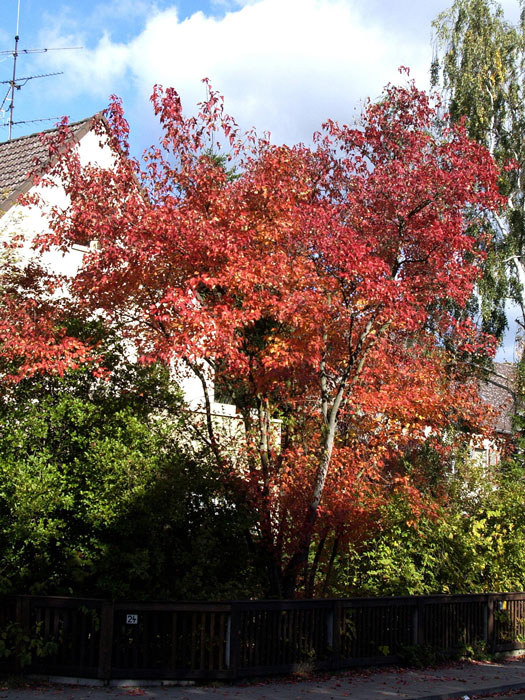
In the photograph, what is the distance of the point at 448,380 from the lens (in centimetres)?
1634

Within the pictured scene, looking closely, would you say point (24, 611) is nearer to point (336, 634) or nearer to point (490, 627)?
point (336, 634)

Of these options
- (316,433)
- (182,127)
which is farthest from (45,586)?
(182,127)

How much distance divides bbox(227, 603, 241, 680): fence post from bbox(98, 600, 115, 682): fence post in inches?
62.5

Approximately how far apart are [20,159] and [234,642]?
14.0 meters

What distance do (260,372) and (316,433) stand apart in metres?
2.27

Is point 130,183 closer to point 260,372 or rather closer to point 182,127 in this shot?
point 182,127

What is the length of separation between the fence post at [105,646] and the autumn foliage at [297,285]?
308cm

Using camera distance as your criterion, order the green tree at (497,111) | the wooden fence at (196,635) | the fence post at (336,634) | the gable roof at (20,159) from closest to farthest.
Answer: the wooden fence at (196,635)
the fence post at (336,634)
the gable roof at (20,159)
the green tree at (497,111)

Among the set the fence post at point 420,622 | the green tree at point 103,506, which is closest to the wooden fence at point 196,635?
the green tree at point 103,506

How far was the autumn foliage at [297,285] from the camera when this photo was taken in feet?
39.3

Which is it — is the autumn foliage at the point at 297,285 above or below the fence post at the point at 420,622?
above

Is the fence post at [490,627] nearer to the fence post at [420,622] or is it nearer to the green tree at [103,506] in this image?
the fence post at [420,622]

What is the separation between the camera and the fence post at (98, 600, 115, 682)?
10.2m

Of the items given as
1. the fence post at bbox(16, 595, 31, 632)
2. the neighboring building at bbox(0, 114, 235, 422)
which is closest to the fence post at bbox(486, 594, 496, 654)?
the neighboring building at bbox(0, 114, 235, 422)
